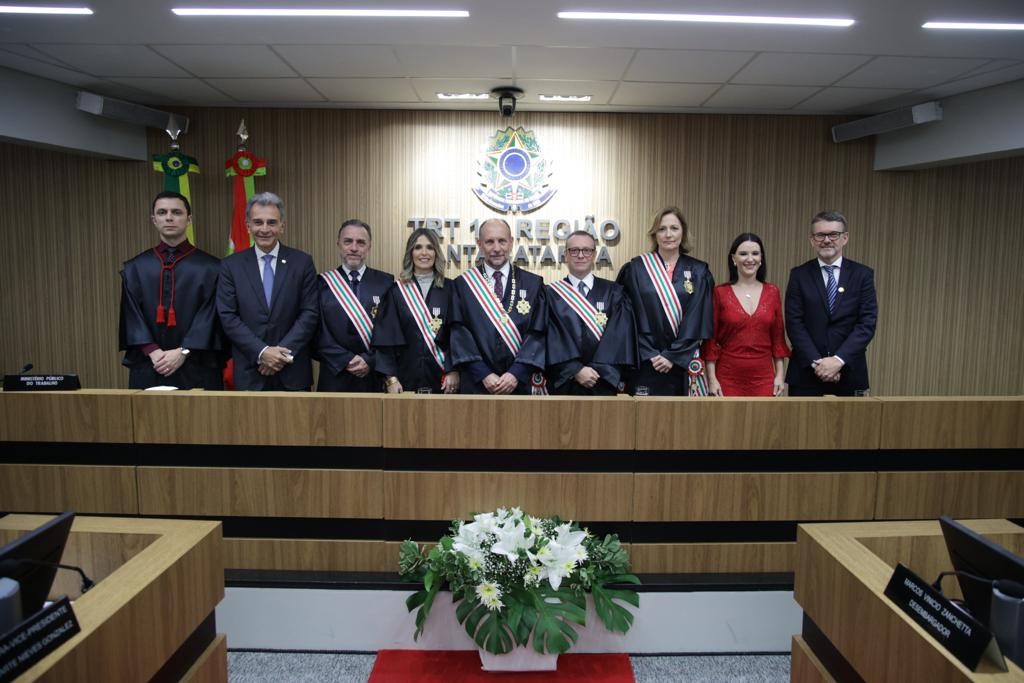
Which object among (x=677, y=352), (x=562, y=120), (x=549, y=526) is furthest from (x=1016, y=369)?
(x=549, y=526)

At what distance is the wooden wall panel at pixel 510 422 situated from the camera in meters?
2.37

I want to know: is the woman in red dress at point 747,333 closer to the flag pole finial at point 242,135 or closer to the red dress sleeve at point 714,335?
the red dress sleeve at point 714,335

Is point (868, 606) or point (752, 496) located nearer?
point (868, 606)

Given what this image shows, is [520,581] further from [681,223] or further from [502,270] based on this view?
[681,223]

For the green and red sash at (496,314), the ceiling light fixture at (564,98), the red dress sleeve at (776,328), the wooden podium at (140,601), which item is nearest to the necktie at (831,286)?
the red dress sleeve at (776,328)

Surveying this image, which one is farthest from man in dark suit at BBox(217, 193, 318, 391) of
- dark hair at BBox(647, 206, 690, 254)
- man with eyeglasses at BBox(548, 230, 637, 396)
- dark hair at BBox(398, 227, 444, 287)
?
dark hair at BBox(647, 206, 690, 254)

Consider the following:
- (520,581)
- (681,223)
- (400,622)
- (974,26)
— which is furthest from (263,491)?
(974,26)

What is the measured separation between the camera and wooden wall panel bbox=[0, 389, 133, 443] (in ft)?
7.91

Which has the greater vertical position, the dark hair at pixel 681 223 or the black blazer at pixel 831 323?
the dark hair at pixel 681 223

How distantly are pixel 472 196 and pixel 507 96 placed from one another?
0.92 metres

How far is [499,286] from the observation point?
3273 mm

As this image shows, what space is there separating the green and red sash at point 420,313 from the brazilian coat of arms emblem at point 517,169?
1979mm

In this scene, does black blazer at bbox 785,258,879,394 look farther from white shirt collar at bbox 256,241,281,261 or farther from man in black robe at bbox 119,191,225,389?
man in black robe at bbox 119,191,225,389

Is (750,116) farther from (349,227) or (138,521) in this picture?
(138,521)
